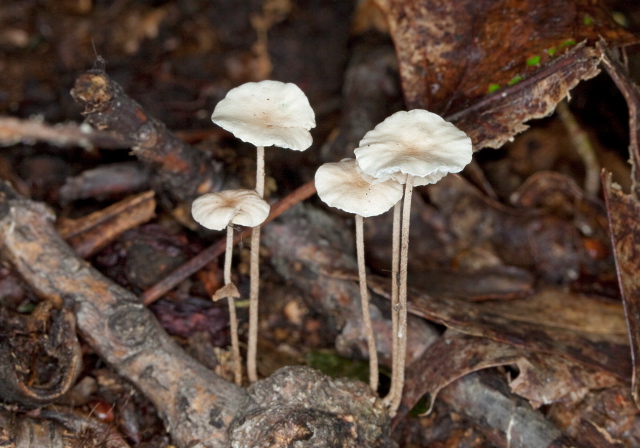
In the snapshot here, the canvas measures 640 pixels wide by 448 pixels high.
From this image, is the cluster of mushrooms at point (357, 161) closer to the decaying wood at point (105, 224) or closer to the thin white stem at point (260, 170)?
the thin white stem at point (260, 170)

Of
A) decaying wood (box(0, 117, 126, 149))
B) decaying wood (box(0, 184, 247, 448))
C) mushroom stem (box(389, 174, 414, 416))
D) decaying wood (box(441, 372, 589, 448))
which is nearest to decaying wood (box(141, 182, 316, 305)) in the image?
decaying wood (box(0, 184, 247, 448))

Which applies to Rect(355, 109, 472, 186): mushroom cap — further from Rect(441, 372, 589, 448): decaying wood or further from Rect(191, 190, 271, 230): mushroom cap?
Rect(441, 372, 589, 448): decaying wood

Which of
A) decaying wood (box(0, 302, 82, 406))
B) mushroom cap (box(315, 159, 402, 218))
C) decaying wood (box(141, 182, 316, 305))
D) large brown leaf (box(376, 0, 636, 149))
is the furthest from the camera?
decaying wood (box(141, 182, 316, 305))

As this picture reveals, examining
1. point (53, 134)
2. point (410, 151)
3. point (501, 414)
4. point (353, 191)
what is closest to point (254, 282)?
point (353, 191)

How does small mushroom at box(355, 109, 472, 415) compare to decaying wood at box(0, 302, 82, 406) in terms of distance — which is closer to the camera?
small mushroom at box(355, 109, 472, 415)

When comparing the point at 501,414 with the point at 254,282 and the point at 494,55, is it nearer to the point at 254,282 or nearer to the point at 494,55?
the point at 254,282

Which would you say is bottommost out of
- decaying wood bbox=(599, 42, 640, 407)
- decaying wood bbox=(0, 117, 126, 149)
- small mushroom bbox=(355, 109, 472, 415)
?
decaying wood bbox=(0, 117, 126, 149)

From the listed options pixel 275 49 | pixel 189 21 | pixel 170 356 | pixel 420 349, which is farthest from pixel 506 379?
pixel 189 21

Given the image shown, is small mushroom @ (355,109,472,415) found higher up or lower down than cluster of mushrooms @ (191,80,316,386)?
higher up
